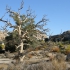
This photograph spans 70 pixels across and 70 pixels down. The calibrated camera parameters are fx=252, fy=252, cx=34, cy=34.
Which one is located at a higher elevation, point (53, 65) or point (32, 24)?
point (32, 24)

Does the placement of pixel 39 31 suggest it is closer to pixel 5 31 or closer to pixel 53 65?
pixel 5 31

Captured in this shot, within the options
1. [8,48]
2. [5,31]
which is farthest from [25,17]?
[8,48]

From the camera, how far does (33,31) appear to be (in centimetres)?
2806

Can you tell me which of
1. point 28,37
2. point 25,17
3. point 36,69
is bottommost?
point 36,69

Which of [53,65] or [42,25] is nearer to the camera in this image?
[53,65]

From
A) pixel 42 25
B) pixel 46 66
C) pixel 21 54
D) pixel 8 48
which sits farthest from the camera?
pixel 8 48

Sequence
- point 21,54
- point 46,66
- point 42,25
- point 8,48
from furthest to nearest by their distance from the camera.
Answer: point 8,48 → point 42,25 → point 21,54 → point 46,66

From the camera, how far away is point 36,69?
49.7 ft

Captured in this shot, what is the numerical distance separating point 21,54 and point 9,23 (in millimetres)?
3795

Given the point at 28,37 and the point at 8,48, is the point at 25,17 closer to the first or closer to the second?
the point at 28,37

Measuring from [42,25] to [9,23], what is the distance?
3.67 m

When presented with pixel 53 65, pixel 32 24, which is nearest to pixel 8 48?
pixel 32 24

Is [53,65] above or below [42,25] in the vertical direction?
below

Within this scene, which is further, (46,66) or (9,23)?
(9,23)
